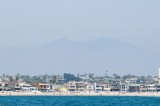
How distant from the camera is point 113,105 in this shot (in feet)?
488

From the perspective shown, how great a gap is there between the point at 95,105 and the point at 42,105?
10424 mm

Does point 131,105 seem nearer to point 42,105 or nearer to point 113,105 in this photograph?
point 113,105

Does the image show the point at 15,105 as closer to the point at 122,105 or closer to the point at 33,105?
the point at 33,105

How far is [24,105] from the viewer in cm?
14038

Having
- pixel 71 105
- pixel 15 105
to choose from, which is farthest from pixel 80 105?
pixel 15 105

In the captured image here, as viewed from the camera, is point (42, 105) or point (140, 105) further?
point (140, 105)

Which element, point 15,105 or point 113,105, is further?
point 113,105

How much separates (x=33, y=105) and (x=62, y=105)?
616cm

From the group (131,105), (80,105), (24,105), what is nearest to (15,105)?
(24,105)

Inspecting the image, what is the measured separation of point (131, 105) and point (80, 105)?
432 inches

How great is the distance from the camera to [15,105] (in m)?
140

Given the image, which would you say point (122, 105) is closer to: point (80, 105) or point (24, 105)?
point (80, 105)

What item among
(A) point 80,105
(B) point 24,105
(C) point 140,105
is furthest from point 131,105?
(B) point 24,105

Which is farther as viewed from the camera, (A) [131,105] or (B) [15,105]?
(A) [131,105]
